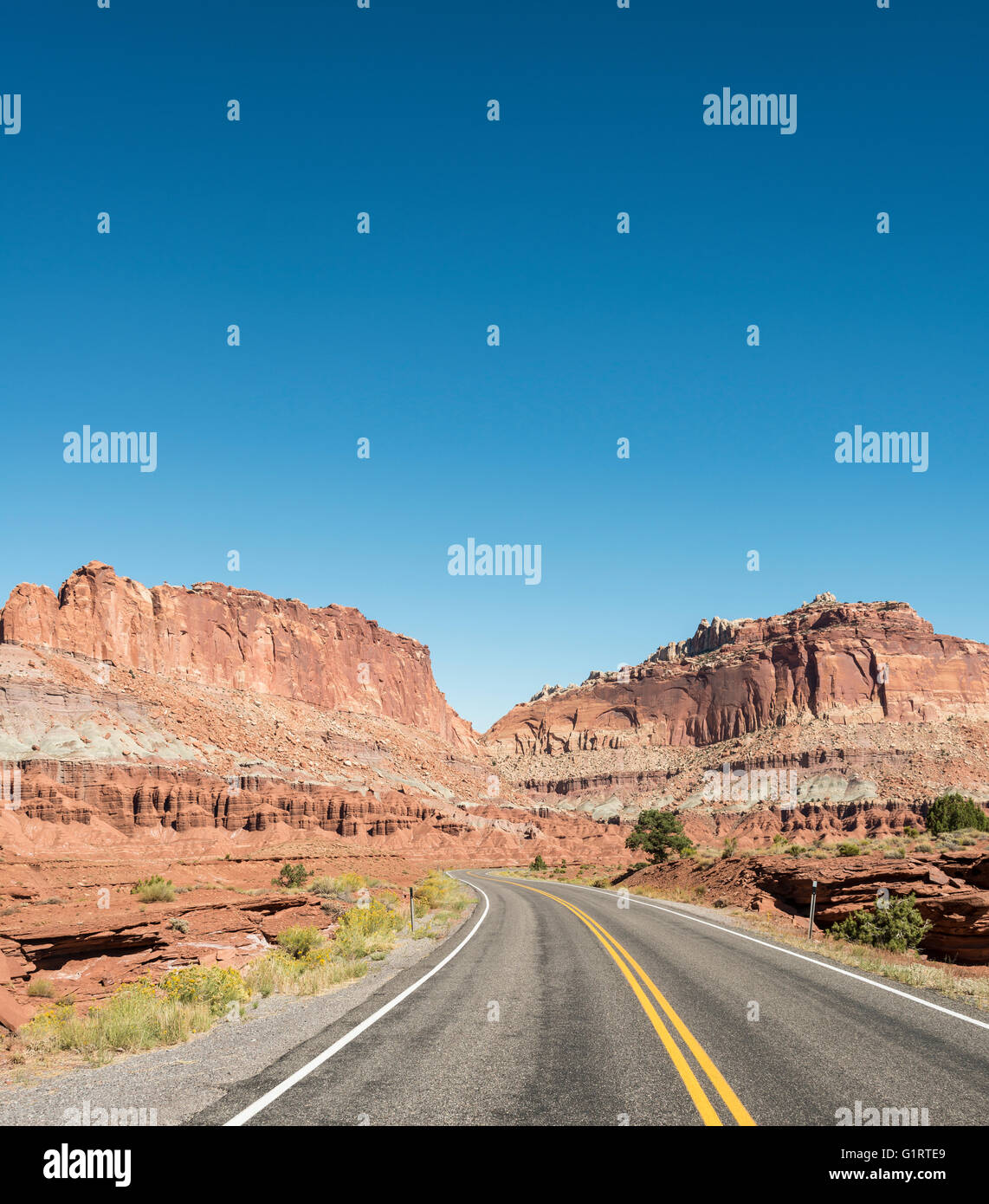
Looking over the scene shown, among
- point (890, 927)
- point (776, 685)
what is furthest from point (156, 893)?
point (776, 685)

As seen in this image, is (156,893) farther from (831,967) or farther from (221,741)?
(221,741)

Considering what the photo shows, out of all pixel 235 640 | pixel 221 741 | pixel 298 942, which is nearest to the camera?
pixel 298 942

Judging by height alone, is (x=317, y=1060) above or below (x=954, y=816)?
above

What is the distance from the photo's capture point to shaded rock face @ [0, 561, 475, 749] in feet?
326

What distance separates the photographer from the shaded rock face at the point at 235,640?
9938 cm

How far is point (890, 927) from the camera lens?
15.4m

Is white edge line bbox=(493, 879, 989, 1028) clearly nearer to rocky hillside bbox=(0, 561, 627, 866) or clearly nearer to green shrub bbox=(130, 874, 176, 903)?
green shrub bbox=(130, 874, 176, 903)

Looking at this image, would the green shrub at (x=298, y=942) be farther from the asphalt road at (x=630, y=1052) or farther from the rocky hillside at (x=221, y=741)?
the rocky hillside at (x=221, y=741)

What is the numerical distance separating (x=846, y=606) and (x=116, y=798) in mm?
135611

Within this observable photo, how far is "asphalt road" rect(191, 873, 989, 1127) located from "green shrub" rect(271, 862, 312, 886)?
2060cm

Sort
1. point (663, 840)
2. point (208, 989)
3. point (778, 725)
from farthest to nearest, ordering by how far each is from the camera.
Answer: point (778, 725)
point (663, 840)
point (208, 989)

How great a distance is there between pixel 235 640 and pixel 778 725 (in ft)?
305
